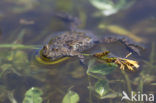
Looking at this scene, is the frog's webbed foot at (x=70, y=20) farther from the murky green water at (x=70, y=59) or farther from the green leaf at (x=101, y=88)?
the green leaf at (x=101, y=88)

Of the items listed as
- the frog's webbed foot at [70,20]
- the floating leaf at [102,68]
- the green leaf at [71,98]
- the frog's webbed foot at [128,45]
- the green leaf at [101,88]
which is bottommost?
the green leaf at [71,98]

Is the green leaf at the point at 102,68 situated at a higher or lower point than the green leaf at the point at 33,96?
higher

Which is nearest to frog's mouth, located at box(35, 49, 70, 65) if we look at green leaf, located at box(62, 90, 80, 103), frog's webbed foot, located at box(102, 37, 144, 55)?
green leaf, located at box(62, 90, 80, 103)

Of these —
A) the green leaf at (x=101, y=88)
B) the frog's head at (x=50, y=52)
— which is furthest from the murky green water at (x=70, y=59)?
the frog's head at (x=50, y=52)

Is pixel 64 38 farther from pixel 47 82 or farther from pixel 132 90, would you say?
pixel 132 90

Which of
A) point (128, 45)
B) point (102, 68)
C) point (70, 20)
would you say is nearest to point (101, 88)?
point (102, 68)

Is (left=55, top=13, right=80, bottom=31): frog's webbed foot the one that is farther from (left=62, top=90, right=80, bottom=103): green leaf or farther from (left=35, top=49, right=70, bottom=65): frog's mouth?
(left=62, top=90, right=80, bottom=103): green leaf

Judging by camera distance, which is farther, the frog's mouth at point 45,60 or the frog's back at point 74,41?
the frog's back at point 74,41
